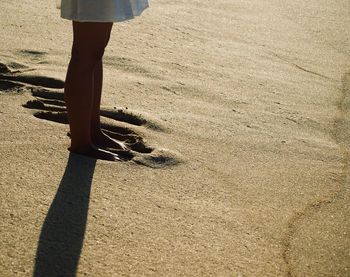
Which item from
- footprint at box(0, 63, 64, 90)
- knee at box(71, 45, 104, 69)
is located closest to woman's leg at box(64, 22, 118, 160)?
knee at box(71, 45, 104, 69)

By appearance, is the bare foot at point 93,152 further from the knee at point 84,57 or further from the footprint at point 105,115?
the knee at point 84,57

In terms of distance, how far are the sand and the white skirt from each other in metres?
0.59

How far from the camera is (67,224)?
203cm

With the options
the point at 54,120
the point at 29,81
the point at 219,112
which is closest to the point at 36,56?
the point at 29,81

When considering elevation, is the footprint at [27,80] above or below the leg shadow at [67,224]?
above

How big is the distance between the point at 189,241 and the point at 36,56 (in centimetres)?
198

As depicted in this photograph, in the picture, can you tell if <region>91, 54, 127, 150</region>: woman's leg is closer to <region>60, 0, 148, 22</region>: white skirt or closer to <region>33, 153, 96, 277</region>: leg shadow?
<region>33, 153, 96, 277</region>: leg shadow

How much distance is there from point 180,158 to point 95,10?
0.77m

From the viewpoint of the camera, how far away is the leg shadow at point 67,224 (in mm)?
1817

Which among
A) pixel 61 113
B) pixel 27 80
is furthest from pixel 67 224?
pixel 27 80

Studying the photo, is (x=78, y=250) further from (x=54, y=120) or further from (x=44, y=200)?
(x=54, y=120)

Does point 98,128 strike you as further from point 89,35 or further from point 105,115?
point 89,35

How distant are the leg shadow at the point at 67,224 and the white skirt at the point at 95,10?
23.3 inches

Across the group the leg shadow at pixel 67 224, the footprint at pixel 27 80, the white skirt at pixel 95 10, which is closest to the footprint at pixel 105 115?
the footprint at pixel 27 80
